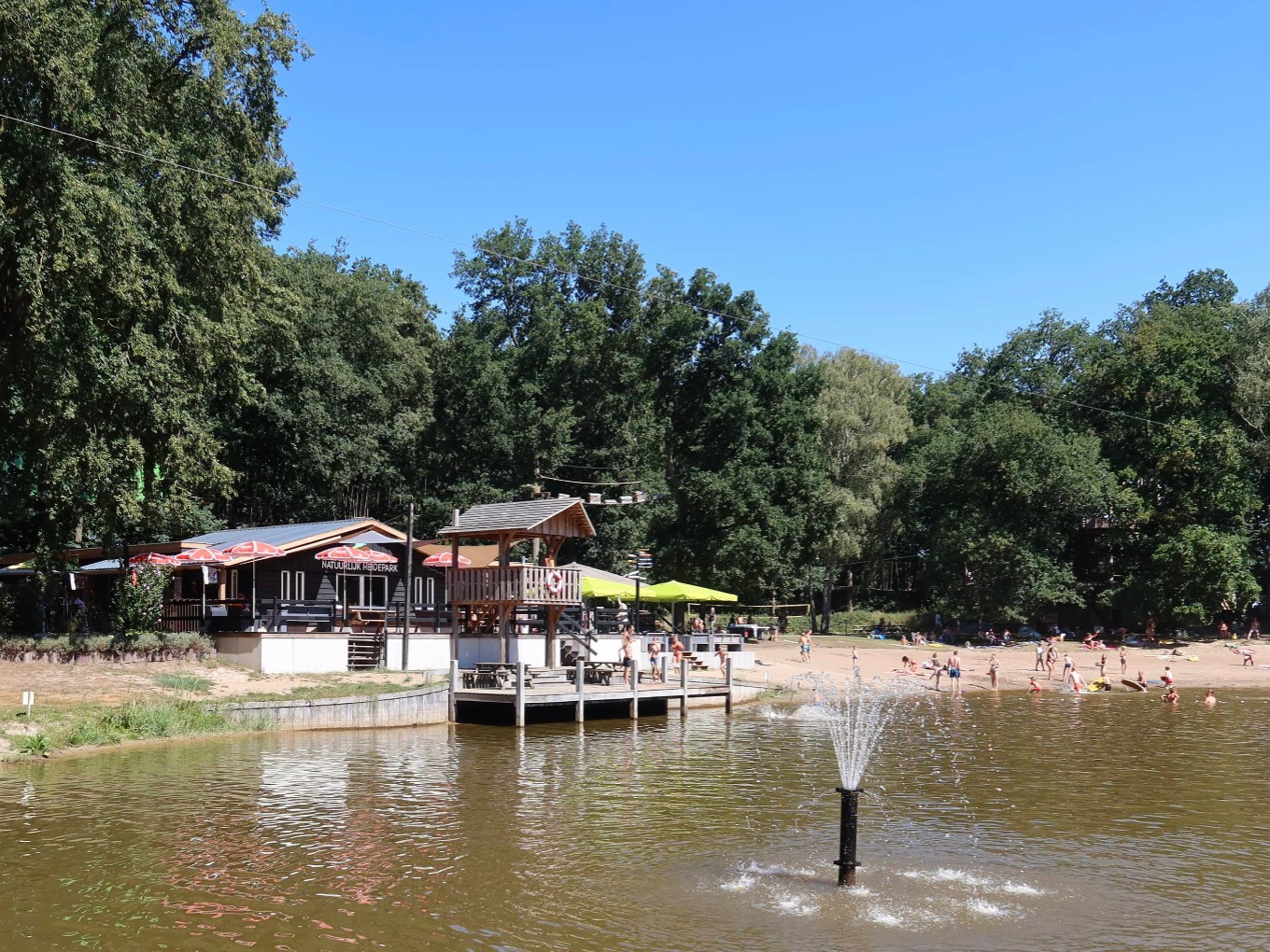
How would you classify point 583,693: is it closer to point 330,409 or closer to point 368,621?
point 368,621

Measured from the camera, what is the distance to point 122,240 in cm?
2650

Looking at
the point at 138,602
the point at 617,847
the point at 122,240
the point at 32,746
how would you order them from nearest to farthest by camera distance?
the point at 617,847
the point at 32,746
the point at 122,240
the point at 138,602

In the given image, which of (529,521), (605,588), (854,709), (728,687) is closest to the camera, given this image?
(529,521)

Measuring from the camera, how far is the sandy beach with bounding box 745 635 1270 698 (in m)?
45.0

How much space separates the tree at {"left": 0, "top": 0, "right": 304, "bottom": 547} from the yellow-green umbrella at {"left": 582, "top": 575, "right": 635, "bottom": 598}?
1493 centimetres

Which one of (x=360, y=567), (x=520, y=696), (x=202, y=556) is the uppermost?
(x=202, y=556)

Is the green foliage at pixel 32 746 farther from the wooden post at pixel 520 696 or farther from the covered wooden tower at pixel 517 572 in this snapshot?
the covered wooden tower at pixel 517 572

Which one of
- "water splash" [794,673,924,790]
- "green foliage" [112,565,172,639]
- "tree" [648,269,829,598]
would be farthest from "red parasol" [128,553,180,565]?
"tree" [648,269,829,598]

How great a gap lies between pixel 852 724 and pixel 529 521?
10899 mm

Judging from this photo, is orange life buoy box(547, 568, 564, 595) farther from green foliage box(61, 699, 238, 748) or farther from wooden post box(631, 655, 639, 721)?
green foliage box(61, 699, 238, 748)

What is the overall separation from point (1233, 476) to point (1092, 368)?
406 inches

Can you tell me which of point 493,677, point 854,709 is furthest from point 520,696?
point 854,709

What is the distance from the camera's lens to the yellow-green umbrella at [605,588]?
42.3m

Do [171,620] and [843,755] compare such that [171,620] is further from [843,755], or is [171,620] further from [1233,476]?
[1233,476]
